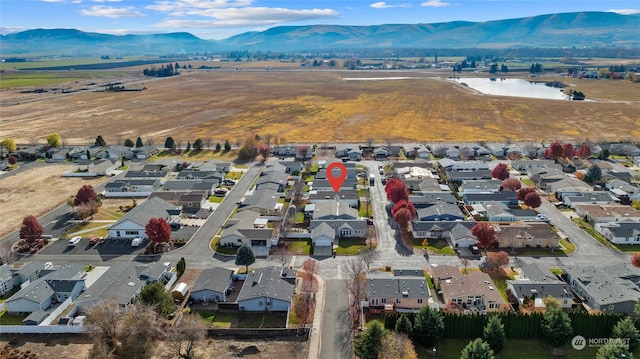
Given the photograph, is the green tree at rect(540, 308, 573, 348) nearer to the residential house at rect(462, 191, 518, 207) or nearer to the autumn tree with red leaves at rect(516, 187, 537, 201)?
the residential house at rect(462, 191, 518, 207)

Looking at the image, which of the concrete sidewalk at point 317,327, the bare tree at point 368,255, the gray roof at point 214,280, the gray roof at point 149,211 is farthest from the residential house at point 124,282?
the bare tree at point 368,255

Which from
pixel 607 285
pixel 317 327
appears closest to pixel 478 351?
pixel 317 327

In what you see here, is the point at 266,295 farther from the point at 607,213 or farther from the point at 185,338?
the point at 607,213

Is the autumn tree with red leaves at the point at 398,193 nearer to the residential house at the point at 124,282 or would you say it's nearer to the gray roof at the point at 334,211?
the gray roof at the point at 334,211

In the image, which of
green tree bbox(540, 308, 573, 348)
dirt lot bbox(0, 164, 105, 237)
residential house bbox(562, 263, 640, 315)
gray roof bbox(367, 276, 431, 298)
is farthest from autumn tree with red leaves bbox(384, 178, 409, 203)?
dirt lot bbox(0, 164, 105, 237)

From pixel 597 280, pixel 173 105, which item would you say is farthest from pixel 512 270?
pixel 173 105
